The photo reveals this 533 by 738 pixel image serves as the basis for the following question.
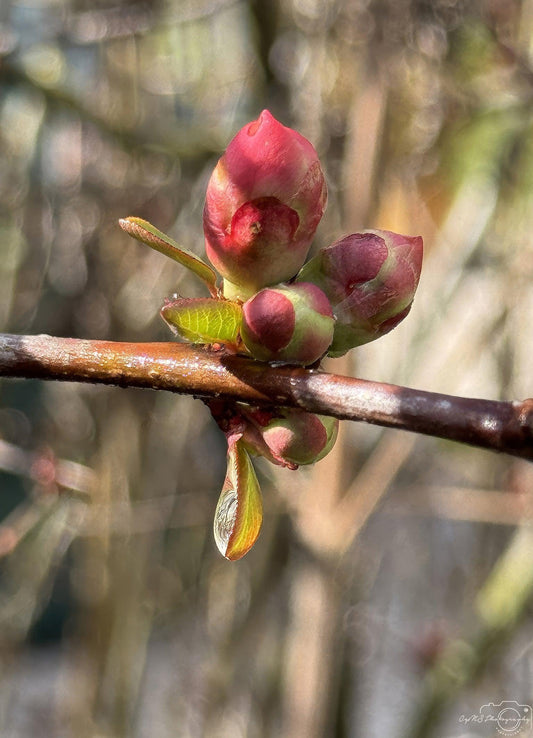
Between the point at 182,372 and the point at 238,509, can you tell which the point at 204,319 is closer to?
the point at 182,372

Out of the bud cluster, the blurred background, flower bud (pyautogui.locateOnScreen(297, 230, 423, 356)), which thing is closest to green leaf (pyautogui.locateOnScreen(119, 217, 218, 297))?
the bud cluster

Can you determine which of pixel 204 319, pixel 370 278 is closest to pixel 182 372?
pixel 204 319

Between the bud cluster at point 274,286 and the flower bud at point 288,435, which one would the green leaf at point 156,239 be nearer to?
the bud cluster at point 274,286

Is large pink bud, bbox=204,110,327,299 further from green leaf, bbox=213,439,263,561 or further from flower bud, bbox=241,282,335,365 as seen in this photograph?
green leaf, bbox=213,439,263,561

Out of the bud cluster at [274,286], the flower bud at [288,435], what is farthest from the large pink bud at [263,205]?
the flower bud at [288,435]

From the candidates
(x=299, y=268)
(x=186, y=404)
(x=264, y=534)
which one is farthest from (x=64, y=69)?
(x=299, y=268)

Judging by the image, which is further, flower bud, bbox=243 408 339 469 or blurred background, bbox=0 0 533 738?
blurred background, bbox=0 0 533 738

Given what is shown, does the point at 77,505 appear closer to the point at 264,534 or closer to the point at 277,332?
the point at 264,534

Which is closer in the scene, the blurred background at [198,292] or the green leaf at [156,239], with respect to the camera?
the green leaf at [156,239]
